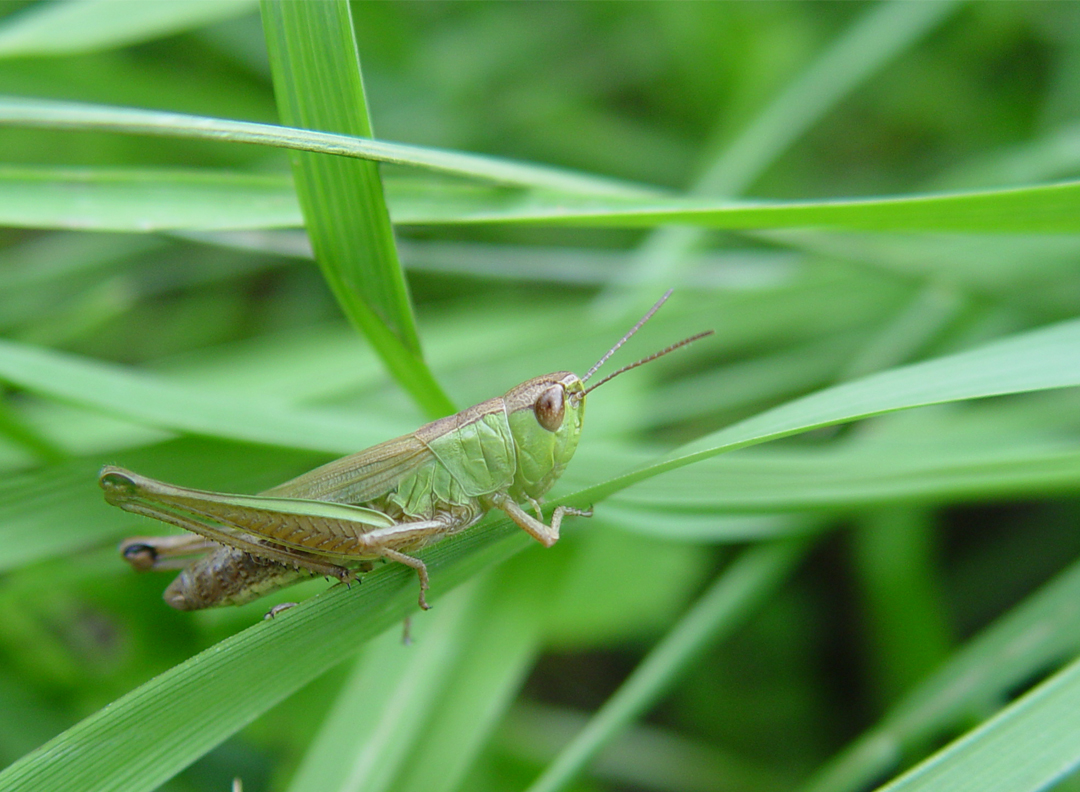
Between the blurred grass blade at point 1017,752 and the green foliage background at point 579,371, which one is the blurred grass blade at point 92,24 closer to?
the green foliage background at point 579,371

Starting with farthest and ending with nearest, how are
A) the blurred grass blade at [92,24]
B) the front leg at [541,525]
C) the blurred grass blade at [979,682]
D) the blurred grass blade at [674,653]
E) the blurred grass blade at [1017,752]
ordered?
the blurred grass blade at [92,24] → the blurred grass blade at [979,682] → the blurred grass blade at [674,653] → the front leg at [541,525] → the blurred grass blade at [1017,752]

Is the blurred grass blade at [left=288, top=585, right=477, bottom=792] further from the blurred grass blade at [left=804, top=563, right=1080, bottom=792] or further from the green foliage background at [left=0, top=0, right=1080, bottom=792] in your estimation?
the blurred grass blade at [left=804, top=563, right=1080, bottom=792]

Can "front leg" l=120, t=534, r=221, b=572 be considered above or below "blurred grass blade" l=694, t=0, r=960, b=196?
below

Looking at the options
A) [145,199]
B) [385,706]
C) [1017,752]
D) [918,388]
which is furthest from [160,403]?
[1017,752]

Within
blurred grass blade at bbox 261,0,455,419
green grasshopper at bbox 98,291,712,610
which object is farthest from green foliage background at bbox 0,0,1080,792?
green grasshopper at bbox 98,291,712,610

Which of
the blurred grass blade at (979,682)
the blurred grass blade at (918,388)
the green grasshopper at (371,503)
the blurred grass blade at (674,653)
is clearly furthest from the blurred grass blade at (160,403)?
the blurred grass blade at (979,682)

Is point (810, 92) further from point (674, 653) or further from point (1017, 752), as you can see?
point (1017, 752)
